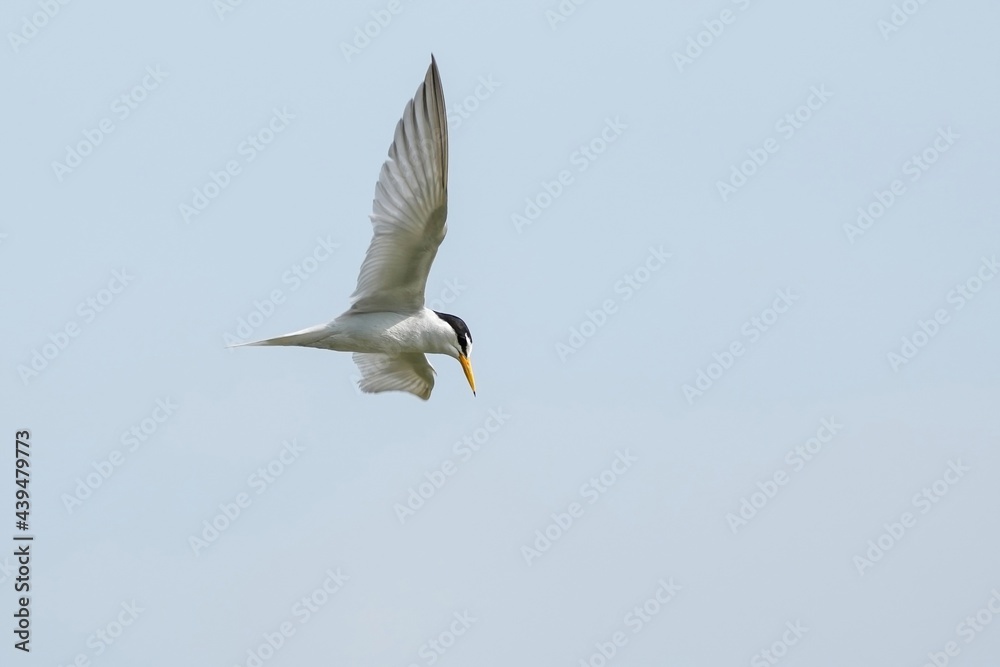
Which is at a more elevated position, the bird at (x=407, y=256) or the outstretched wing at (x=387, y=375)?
the bird at (x=407, y=256)

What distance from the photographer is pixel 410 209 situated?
11750 millimetres

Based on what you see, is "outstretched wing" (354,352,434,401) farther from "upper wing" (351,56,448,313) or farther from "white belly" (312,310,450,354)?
"upper wing" (351,56,448,313)

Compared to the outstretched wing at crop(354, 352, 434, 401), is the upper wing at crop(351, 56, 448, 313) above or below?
above

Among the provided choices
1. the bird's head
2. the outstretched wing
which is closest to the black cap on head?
the bird's head

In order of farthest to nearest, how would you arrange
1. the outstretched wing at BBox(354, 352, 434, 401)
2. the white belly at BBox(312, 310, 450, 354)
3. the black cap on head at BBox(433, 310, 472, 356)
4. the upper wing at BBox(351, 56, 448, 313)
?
1. the outstretched wing at BBox(354, 352, 434, 401)
2. the black cap on head at BBox(433, 310, 472, 356)
3. the white belly at BBox(312, 310, 450, 354)
4. the upper wing at BBox(351, 56, 448, 313)

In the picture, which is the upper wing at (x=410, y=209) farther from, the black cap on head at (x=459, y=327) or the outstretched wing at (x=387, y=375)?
the outstretched wing at (x=387, y=375)

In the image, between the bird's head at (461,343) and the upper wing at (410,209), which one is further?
the bird's head at (461,343)

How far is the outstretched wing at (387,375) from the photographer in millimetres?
14211

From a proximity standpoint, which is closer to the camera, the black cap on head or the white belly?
the white belly

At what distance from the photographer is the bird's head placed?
42.3 ft

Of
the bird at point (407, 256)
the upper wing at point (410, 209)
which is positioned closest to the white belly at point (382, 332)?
the bird at point (407, 256)

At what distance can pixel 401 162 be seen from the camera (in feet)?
37.6

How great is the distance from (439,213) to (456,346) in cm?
164

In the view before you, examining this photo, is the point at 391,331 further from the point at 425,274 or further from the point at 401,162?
the point at 401,162
